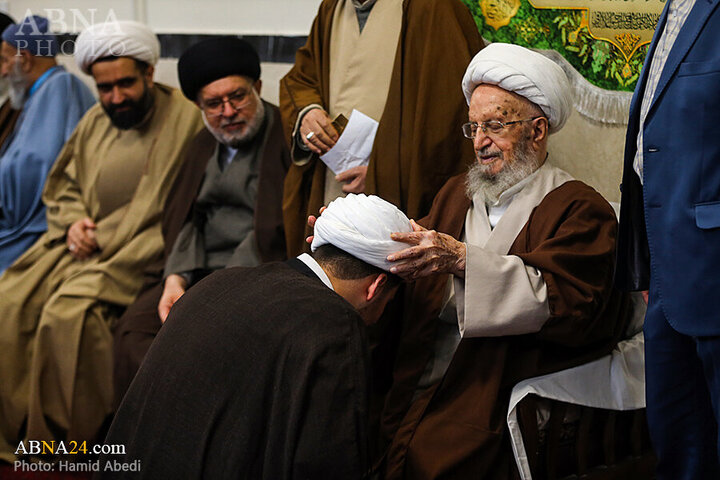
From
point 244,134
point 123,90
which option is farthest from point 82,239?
point 244,134

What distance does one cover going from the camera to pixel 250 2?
5.05m

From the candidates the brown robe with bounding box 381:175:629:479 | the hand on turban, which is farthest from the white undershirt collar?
the hand on turban

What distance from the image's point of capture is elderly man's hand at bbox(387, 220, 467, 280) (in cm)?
261

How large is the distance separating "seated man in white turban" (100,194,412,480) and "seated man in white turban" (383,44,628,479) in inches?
17.8

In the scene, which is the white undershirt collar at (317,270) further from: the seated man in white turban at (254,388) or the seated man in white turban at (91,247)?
the seated man in white turban at (91,247)

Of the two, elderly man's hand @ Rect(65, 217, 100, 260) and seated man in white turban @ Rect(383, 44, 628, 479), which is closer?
seated man in white turban @ Rect(383, 44, 628, 479)

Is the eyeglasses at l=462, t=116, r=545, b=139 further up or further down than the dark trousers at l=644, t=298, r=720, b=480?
further up

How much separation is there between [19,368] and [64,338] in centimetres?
43

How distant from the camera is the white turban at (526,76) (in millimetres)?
3016

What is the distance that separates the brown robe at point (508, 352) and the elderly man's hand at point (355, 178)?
747mm

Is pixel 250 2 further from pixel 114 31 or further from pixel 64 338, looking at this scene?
pixel 64 338

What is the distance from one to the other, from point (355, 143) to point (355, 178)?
0.15 meters

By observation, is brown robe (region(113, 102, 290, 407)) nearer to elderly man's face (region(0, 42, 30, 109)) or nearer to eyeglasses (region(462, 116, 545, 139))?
eyeglasses (region(462, 116, 545, 139))

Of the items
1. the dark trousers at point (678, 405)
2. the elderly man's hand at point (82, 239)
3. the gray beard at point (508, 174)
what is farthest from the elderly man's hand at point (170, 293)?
the dark trousers at point (678, 405)
